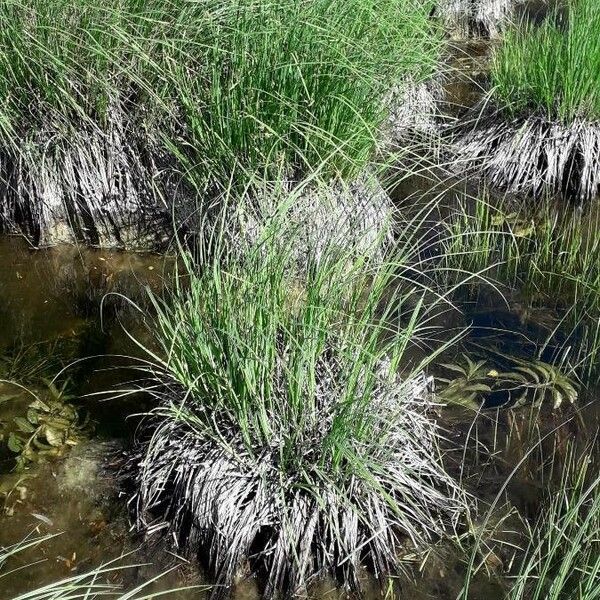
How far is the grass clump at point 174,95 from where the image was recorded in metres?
3.88

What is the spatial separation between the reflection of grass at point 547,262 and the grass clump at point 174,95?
740 millimetres

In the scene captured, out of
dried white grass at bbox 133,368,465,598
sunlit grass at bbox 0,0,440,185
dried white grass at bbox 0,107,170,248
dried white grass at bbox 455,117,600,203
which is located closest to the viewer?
dried white grass at bbox 133,368,465,598

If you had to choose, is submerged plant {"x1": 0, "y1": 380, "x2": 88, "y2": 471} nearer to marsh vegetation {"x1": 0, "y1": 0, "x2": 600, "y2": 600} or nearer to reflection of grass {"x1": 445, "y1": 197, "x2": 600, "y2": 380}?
marsh vegetation {"x1": 0, "y1": 0, "x2": 600, "y2": 600}

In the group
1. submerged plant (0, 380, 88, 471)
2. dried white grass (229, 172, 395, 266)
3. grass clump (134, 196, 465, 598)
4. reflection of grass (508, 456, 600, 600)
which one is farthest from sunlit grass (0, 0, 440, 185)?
reflection of grass (508, 456, 600, 600)

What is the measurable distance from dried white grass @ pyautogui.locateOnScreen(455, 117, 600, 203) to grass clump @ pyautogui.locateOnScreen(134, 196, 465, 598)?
2.27 meters

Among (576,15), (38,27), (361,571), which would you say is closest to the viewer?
(361,571)

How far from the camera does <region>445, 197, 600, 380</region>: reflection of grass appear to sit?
11.9 ft

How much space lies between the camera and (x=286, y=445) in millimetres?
2691

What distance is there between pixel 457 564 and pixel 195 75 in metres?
2.68

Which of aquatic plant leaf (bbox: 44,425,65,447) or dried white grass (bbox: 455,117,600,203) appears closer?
aquatic plant leaf (bbox: 44,425,65,447)

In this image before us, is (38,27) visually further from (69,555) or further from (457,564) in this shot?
(457,564)

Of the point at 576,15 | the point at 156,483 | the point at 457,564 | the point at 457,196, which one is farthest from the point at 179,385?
the point at 576,15

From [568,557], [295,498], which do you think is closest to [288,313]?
[295,498]

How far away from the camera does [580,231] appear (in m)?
4.43
